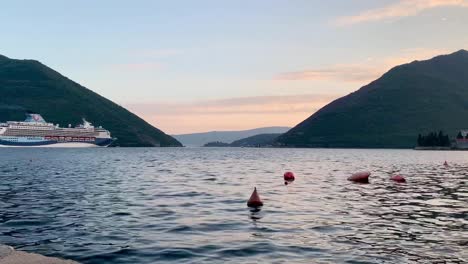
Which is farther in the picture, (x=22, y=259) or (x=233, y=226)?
(x=233, y=226)

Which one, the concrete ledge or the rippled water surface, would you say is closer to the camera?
the concrete ledge

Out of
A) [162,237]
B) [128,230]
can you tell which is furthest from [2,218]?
[162,237]

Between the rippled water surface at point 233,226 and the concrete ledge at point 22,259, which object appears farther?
the rippled water surface at point 233,226

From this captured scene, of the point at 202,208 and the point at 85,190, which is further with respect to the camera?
the point at 85,190

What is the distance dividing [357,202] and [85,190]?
2423 centimetres

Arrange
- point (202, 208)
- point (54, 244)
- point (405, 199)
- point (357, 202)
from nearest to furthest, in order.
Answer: point (54, 244)
point (202, 208)
point (357, 202)
point (405, 199)

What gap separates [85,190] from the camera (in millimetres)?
41906

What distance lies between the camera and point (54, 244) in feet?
63.1

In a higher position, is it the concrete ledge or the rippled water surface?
the concrete ledge

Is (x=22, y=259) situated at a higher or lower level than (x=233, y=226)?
higher

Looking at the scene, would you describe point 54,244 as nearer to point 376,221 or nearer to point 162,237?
point 162,237

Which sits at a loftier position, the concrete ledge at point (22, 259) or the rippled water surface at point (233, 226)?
the concrete ledge at point (22, 259)

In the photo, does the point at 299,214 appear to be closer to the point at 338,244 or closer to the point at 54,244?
the point at 338,244

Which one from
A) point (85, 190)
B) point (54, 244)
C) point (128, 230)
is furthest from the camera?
point (85, 190)
